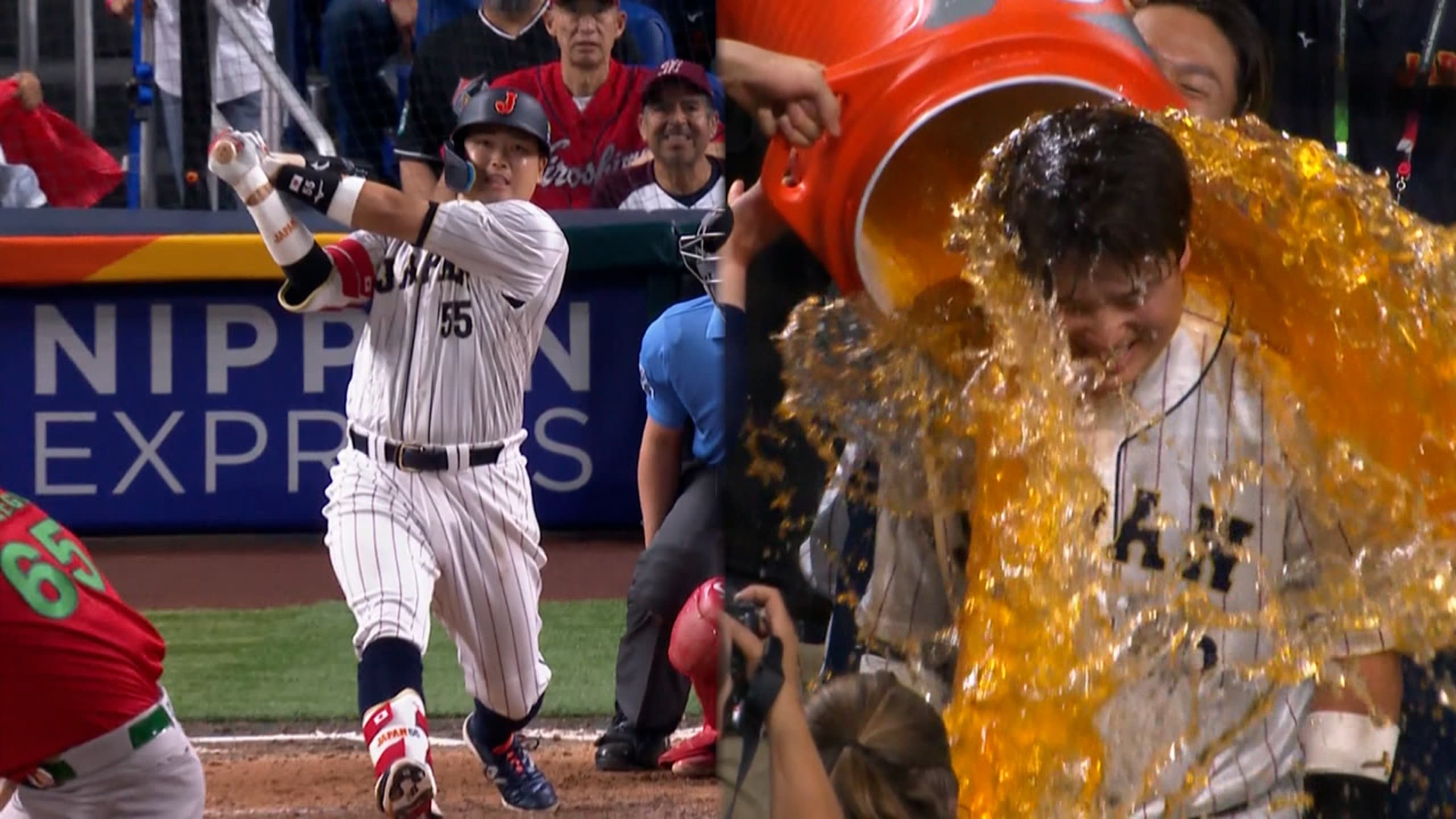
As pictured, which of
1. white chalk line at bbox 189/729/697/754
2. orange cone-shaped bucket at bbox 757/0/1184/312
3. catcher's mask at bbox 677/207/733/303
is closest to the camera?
orange cone-shaped bucket at bbox 757/0/1184/312

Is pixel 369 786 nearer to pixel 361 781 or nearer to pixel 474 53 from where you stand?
pixel 361 781

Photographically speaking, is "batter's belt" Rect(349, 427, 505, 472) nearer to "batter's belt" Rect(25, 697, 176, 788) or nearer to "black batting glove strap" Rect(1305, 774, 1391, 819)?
"batter's belt" Rect(25, 697, 176, 788)

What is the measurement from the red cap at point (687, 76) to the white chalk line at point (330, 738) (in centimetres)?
182

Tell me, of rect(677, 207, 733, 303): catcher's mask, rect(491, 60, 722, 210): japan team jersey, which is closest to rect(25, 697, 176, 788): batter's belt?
rect(677, 207, 733, 303): catcher's mask

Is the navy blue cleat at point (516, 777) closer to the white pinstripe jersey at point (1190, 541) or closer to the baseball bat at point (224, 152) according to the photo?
the baseball bat at point (224, 152)

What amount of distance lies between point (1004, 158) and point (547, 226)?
10.8ft

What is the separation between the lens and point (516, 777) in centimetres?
441

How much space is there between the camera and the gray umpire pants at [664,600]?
14.9ft

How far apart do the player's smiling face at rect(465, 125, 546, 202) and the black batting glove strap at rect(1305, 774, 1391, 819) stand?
11.6 feet

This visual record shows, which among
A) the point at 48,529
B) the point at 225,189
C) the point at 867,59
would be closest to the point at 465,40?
the point at 225,189

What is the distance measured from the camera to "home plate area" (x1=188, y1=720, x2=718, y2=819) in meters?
4.37

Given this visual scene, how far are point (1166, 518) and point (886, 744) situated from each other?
0.75 ft

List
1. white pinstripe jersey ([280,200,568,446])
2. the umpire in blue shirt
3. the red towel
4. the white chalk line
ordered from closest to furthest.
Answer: white pinstripe jersey ([280,200,568,446]) < the umpire in blue shirt < the white chalk line < the red towel

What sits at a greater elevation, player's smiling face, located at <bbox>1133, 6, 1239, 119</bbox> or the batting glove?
player's smiling face, located at <bbox>1133, 6, 1239, 119</bbox>
